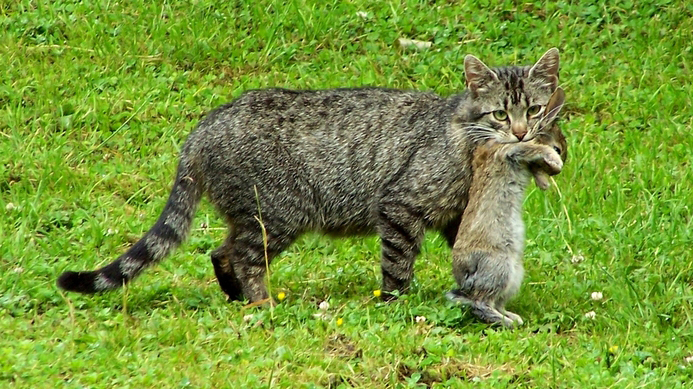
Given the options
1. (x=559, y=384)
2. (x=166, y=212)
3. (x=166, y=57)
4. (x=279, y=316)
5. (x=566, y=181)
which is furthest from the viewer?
(x=166, y=57)

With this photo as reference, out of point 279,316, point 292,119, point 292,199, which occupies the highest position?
point 292,119

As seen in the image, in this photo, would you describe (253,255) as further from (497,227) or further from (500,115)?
(500,115)

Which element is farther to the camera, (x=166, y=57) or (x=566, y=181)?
(x=166, y=57)

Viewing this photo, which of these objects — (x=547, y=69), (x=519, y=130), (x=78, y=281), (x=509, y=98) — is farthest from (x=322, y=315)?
(x=547, y=69)

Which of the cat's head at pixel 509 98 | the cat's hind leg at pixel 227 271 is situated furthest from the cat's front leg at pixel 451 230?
the cat's hind leg at pixel 227 271

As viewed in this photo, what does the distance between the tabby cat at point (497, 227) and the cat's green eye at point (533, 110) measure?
0.21m

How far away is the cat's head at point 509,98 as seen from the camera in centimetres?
649

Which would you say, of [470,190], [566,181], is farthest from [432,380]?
[566,181]

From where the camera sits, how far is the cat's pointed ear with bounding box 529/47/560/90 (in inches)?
260

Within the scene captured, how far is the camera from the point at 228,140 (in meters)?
6.57

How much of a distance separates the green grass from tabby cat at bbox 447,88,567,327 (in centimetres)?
16

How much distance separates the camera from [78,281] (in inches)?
236

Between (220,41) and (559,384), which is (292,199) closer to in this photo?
(559,384)

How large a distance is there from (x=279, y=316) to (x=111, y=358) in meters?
1.08
